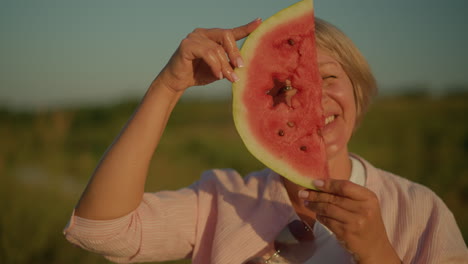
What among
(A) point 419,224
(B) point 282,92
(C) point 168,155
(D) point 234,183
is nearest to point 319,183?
(B) point 282,92

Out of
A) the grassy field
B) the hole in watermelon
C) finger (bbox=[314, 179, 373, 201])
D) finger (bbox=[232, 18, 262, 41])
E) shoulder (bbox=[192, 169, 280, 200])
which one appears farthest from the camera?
the grassy field

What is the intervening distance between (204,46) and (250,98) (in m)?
0.25

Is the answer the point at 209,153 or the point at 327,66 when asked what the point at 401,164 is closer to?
the point at 209,153

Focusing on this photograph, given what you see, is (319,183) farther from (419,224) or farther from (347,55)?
(347,55)

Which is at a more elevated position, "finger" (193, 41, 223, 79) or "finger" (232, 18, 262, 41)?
"finger" (232, 18, 262, 41)

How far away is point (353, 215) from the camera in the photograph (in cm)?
110

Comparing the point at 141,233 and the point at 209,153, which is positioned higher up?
the point at 141,233

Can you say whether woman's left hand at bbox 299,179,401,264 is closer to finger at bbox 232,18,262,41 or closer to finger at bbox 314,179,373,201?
finger at bbox 314,179,373,201

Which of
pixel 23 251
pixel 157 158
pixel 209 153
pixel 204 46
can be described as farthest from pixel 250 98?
pixel 209 153

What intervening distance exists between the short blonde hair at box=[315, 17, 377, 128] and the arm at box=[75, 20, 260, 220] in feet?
1.47

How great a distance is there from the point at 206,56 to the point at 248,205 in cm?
77

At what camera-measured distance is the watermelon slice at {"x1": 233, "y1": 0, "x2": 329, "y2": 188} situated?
4.37 feet

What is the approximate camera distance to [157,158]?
6625 millimetres

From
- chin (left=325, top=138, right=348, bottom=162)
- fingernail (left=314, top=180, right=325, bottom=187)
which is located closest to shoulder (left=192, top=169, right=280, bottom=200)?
chin (left=325, top=138, right=348, bottom=162)
